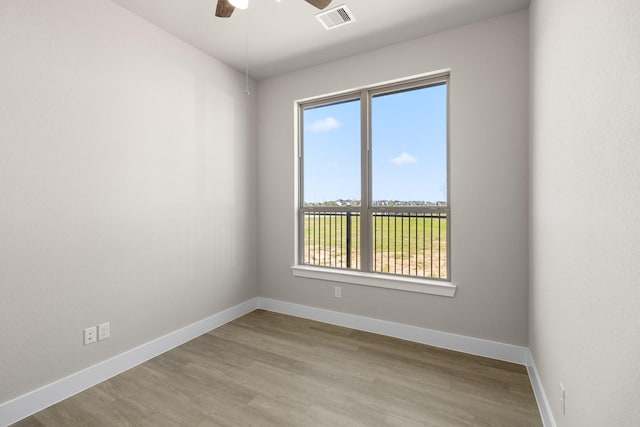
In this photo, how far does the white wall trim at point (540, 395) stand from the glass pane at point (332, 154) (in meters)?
1.96

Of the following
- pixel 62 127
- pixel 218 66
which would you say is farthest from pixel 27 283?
pixel 218 66

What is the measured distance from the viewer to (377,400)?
1938 millimetres

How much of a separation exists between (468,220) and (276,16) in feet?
7.60

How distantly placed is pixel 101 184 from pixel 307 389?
207 cm

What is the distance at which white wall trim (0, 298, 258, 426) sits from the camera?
1.76m

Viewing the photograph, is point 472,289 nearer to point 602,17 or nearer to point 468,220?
point 468,220

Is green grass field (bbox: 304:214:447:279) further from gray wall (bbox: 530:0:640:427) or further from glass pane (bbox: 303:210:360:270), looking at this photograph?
gray wall (bbox: 530:0:640:427)

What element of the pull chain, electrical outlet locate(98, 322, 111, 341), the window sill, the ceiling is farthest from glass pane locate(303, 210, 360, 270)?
electrical outlet locate(98, 322, 111, 341)

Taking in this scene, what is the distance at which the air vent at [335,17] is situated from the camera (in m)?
2.32

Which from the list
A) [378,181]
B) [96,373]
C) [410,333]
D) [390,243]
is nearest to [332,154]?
[378,181]

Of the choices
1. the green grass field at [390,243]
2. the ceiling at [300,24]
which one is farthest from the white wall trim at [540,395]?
the ceiling at [300,24]

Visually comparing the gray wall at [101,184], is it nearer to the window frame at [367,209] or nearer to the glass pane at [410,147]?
the window frame at [367,209]

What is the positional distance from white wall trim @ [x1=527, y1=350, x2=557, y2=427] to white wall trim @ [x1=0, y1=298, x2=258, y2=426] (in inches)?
107

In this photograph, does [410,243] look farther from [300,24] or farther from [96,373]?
[96,373]
